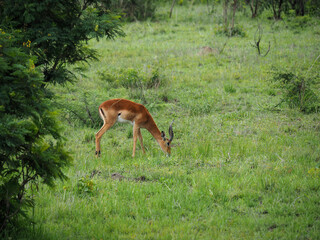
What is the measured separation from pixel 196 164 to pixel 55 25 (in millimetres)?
4621

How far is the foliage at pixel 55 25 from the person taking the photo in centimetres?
835

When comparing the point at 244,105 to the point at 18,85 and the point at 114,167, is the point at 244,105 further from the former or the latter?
the point at 18,85

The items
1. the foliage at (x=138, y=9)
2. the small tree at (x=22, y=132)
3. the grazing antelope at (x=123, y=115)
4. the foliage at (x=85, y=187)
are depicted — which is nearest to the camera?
the small tree at (x=22, y=132)

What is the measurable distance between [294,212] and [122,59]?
1186cm

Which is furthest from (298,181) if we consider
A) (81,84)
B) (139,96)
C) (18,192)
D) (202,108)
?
(81,84)

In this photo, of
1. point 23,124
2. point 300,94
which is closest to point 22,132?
point 23,124

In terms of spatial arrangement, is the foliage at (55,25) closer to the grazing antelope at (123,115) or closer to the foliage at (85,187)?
the grazing antelope at (123,115)

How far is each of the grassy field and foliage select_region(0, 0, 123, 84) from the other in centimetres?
121

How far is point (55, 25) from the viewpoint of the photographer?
29.8ft

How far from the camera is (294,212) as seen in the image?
5215 mm

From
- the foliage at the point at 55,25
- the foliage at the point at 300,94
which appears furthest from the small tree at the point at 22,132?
the foliage at the point at 300,94

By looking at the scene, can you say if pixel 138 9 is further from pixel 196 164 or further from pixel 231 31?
pixel 196 164

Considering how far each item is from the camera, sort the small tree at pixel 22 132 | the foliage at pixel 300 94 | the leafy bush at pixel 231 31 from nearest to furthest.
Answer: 1. the small tree at pixel 22 132
2. the foliage at pixel 300 94
3. the leafy bush at pixel 231 31

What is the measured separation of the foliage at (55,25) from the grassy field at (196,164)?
1213 millimetres
